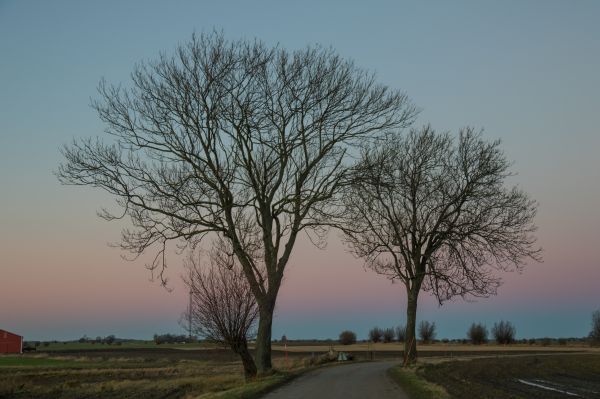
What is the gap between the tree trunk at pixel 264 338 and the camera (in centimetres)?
2739

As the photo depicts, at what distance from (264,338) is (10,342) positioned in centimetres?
9628

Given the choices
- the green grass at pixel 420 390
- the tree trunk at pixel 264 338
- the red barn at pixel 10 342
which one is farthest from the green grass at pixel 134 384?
the red barn at pixel 10 342

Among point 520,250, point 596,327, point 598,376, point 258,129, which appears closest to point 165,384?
point 258,129

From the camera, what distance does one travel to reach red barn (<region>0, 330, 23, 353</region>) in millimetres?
107250

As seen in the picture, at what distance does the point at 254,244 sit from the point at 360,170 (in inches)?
244

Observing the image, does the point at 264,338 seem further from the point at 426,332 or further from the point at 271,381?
the point at 426,332

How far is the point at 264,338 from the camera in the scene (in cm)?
2755

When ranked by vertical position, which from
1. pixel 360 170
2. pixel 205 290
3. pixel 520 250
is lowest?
pixel 205 290

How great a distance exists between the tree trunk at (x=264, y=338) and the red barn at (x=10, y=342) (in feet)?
312

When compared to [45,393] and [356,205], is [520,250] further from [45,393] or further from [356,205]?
[45,393]

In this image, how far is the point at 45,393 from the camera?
3978 cm

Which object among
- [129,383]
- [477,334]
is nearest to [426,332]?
[477,334]

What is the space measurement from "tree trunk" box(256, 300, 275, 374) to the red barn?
312 ft

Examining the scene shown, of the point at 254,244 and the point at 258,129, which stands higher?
the point at 258,129
